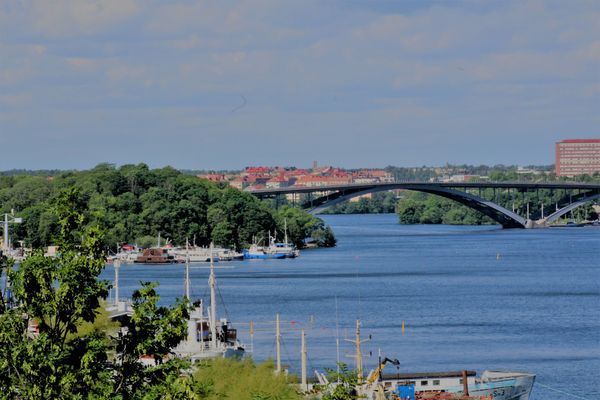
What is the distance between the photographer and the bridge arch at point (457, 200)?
101750 millimetres

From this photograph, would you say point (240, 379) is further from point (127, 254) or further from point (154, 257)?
point (127, 254)

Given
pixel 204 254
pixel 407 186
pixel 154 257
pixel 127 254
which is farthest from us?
pixel 407 186

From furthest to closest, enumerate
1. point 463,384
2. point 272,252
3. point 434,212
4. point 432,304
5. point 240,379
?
1. point 434,212
2. point 272,252
3. point 432,304
4. point 463,384
5. point 240,379

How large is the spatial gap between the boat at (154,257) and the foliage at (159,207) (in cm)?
581

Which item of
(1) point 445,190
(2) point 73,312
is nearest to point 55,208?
(2) point 73,312

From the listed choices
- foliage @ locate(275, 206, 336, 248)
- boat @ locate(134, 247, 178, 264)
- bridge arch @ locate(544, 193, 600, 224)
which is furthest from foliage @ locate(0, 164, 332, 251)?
bridge arch @ locate(544, 193, 600, 224)

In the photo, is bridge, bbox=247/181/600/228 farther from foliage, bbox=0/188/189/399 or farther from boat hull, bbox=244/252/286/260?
foliage, bbox=0/188/189/399

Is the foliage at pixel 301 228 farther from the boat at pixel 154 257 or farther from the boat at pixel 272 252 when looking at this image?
the boat at pixel 154 257

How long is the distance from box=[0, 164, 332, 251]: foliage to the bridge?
11804mm

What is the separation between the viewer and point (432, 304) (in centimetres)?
4494

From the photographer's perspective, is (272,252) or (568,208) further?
(568,208)

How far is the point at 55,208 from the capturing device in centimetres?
1300

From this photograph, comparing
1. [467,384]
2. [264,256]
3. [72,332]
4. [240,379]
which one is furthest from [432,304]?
[264,256]

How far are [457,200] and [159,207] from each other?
31.9 meters
